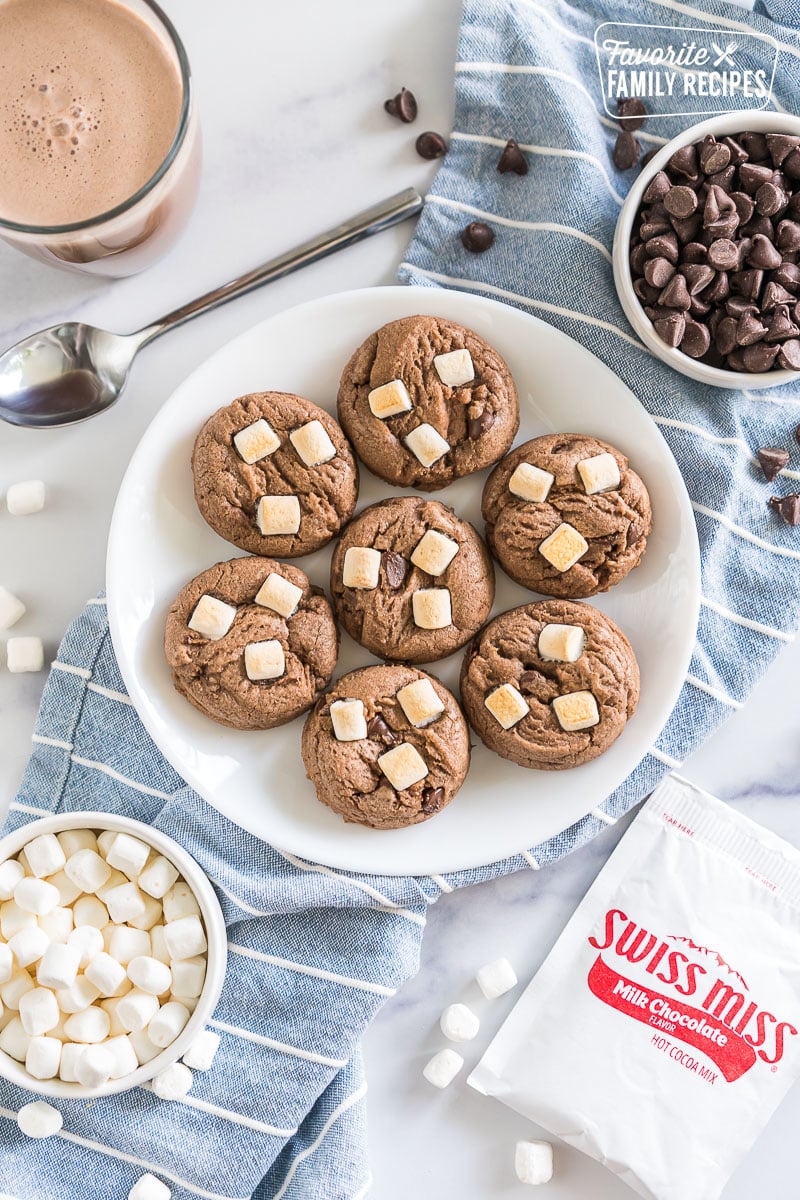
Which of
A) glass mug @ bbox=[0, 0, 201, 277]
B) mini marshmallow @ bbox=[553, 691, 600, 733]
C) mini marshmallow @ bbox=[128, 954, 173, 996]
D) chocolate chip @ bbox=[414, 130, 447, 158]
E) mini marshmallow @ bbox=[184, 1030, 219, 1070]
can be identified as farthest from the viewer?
chocolate chip @ bbox=[414, 130, 447, 158]

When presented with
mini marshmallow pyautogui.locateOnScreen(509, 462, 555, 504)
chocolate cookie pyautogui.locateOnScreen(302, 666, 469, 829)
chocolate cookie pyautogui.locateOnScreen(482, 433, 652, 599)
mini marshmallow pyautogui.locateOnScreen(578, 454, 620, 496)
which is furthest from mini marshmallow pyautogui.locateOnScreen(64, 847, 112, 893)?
mini marshmallow pyautogui.locateOnScreen(578, 454, 620, 496)

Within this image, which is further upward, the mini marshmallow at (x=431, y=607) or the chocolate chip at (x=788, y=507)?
the chocolate chip at (x=788, y=507)

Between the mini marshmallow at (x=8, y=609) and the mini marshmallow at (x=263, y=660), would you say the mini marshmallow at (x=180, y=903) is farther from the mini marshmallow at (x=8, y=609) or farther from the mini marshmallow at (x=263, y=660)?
the mini marshmallow at (x=8, y=609)

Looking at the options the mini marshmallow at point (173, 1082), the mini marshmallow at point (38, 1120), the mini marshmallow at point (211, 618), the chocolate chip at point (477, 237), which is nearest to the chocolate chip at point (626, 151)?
the chocolate chip at point (477, 237)

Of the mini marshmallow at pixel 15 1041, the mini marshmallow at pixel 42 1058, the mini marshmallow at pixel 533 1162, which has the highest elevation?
the mini marshmallow at pixel 42 1058

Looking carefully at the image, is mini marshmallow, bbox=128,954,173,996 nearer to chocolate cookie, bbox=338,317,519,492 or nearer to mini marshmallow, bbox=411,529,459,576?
mini marshmallow, bbox=411,529,459,576

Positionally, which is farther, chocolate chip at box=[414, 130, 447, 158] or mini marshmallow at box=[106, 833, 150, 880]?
chocolate chip at box=[414, 130, 447, 158]

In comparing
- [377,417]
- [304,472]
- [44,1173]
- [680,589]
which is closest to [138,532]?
[304,472]
